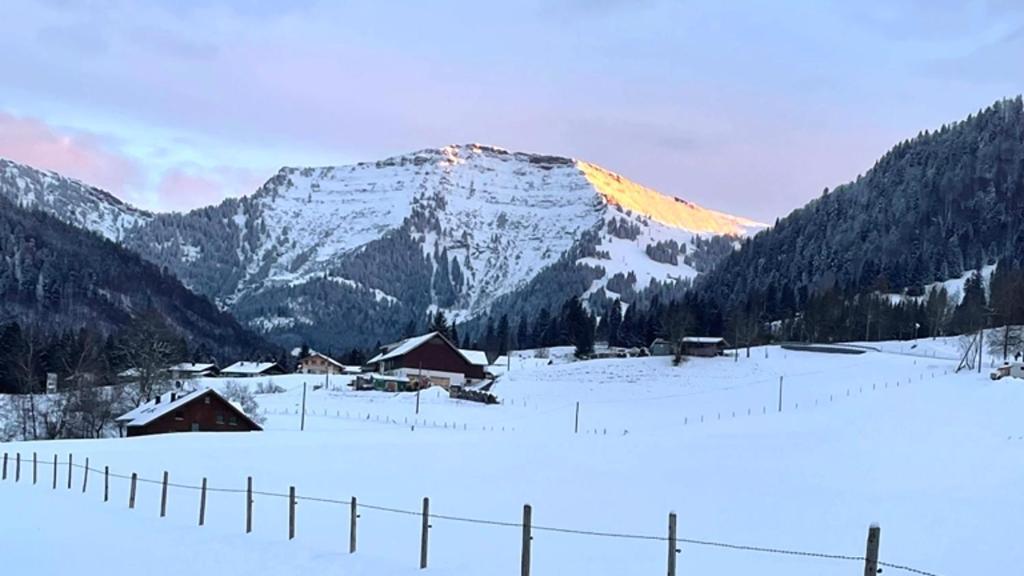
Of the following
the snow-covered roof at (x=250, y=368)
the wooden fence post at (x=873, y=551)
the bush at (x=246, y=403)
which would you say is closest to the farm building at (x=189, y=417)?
the bush at (x=246, y=403)

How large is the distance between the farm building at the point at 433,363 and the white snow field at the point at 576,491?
36912mm

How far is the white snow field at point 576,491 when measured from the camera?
1823cm

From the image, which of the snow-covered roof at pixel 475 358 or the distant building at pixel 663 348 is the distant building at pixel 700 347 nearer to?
the distant building at pixel 663 348

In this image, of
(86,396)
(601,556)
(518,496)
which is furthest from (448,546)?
(86,396)

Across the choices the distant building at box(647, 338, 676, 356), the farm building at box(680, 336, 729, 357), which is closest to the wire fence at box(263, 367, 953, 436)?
the farm building at box(680, 336, 729, 357)

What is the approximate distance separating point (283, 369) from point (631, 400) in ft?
286

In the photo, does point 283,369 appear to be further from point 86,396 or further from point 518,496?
point 518,496

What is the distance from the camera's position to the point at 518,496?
29781 millimetres

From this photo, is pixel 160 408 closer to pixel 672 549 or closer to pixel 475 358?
pixel 672 549

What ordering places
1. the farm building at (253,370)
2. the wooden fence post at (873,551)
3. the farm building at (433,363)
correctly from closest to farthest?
the wooden fence post at (873,551)
the farm building at (433,363)
the farm building at (253,370)

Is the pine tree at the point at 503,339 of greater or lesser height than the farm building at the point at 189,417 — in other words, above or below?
above

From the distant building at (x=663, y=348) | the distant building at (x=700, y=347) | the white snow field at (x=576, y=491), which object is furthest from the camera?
the distant building at (x=663, y=348)

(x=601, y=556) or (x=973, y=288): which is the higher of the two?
(x=973, y=288)

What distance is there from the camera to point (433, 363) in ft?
368
